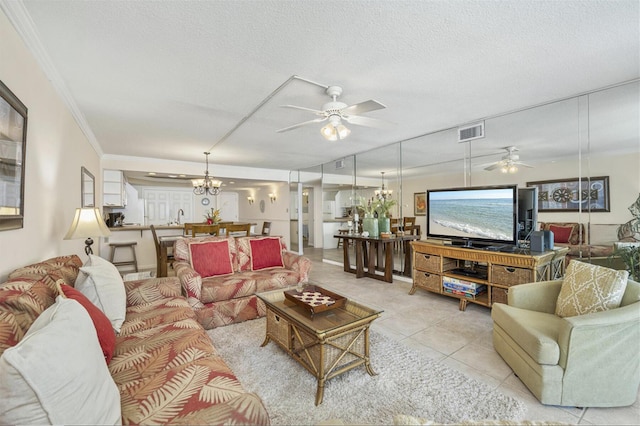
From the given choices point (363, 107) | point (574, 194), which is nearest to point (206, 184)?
point (363, 107)

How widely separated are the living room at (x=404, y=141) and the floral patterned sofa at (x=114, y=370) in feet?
1.98

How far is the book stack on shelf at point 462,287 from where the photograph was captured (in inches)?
130

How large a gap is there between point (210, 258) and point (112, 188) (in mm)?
3849

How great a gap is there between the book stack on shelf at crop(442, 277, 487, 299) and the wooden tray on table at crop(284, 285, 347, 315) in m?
1.91

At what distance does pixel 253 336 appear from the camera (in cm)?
264

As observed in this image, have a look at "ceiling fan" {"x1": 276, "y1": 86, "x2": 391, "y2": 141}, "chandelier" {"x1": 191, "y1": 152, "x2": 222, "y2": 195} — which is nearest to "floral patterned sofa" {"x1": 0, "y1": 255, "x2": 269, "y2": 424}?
"ceiling fan" {"x1": 276, "y1": 86, "x2": 391, "y2": 141}

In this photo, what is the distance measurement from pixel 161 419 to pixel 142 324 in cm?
113

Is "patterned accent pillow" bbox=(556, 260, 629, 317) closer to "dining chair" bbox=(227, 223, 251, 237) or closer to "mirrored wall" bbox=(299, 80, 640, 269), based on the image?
"mirrored wall" bbox=(299, 80, 640, 269)

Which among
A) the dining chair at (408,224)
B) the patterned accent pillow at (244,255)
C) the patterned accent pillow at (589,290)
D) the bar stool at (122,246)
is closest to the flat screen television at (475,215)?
the patterned accent pillow at (589,290)

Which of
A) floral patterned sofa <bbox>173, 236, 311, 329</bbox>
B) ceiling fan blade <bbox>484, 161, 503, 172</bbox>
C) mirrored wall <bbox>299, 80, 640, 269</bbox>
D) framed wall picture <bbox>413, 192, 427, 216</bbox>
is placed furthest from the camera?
framed wall picture <bbox>413, 192, 427, 216</bbox>

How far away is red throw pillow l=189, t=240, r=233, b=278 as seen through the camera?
3.28 m

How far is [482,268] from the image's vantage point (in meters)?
3.65

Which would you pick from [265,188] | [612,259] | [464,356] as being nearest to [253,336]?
[464,356]

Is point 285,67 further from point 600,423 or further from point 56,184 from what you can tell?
point 600,423
